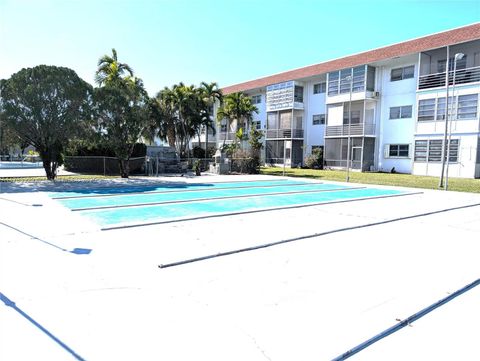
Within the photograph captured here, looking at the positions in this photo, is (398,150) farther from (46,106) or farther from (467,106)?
(46,106)

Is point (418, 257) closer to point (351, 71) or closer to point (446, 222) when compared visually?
point (446, 222)

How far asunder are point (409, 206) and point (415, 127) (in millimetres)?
20110

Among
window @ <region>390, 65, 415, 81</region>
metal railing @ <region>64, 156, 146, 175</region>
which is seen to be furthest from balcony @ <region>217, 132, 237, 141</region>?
window @ <region>390, 65, 415, 81</region>

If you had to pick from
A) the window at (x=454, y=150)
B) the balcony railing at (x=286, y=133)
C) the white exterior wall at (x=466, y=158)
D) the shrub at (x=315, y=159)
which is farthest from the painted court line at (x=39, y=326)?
the balcony railing at (x=286, y=133)

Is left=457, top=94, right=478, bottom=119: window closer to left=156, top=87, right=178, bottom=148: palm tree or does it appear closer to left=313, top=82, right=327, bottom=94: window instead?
left=313, top=82, right=327, bottom=94: window

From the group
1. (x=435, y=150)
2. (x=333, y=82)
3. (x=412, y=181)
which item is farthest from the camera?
(x=333, y=82)

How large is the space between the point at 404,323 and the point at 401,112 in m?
32.0

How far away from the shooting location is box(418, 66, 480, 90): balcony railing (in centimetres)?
2708

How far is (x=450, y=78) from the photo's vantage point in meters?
28.7

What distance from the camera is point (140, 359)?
313 cm

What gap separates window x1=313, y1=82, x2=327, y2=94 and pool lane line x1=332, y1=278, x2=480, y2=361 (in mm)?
36590

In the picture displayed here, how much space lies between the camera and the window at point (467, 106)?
2672 centimetres

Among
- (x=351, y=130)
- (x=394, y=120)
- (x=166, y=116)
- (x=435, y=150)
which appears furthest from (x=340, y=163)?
(x=166, y=116)

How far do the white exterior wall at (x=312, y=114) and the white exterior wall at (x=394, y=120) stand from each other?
6.65 m
